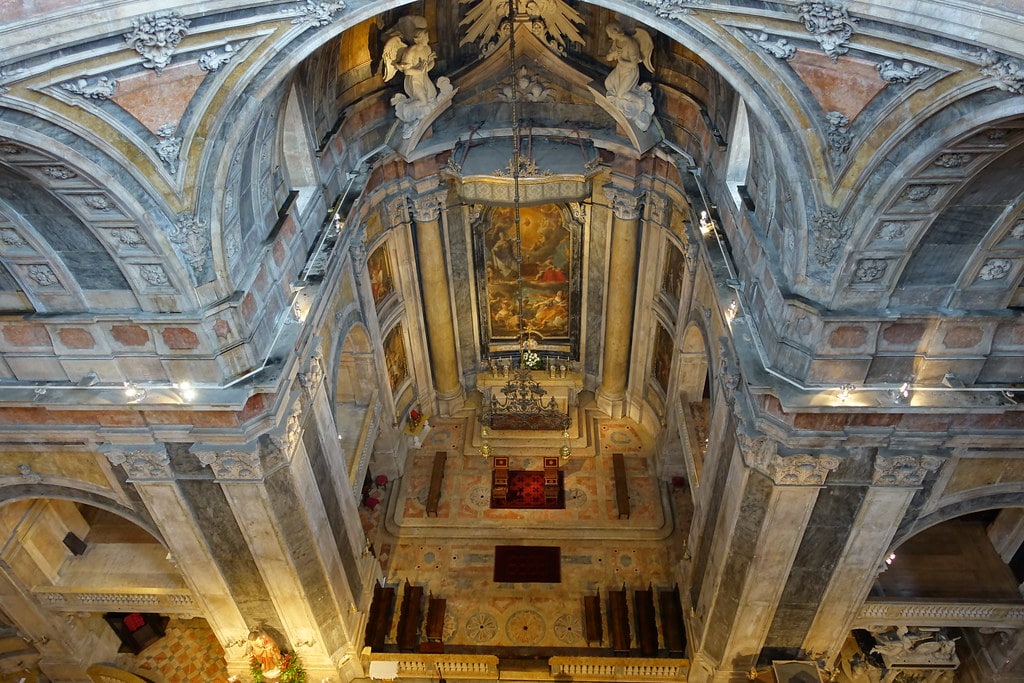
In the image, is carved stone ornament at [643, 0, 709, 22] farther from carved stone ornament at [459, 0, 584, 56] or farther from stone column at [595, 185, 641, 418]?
stone column at [595, 185, 641, 418]

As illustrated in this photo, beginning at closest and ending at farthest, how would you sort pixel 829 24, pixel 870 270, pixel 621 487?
1. pixel 829 24
2. pixel 870 270
3. pixel 621 487

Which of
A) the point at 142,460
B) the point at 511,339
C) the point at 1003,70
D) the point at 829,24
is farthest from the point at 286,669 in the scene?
the point at 1003,70

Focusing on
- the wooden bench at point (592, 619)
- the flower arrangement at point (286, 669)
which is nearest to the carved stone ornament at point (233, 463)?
the flower arrangement at point (286, 669)

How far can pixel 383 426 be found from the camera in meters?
18.9

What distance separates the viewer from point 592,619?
16.6 m

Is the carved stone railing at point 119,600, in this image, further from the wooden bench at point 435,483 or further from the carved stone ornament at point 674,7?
the carved stone ornament at point 674,7

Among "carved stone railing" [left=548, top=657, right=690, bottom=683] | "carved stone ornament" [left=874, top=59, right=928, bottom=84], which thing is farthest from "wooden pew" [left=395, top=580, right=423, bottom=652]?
"carved stone ornament" [left=874, top=59, right=928, bottom=84]

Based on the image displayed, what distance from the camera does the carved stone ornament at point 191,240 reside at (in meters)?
9.55

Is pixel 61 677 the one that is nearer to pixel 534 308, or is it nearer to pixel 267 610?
pixel 267 610

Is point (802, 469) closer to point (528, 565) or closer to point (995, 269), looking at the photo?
point (995, 269)

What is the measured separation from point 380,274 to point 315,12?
8.65 meters

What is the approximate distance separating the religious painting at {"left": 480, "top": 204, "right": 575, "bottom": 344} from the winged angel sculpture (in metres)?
3.75

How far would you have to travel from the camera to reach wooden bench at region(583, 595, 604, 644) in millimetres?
16344

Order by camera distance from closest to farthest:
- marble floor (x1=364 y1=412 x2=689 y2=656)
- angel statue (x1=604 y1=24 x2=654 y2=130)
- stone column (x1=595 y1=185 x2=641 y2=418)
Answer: angel statue (x1=604 y1=24 x2=654 y2=130) < marble floor (x1=364 y1=412 x2=689 y2=656) < stone column (x1=595 y1=185 x2=641 y2=418)
